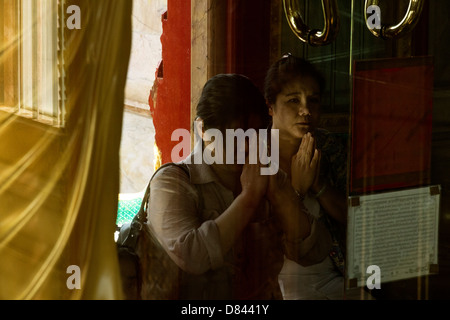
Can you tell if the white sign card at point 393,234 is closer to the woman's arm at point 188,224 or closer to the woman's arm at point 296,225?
the woman's arm at point 296,225

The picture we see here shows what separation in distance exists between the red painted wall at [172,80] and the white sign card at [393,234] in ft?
1.14

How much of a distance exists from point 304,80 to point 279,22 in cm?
10

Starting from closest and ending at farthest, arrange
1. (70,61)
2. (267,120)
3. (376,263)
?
1. (70,61)
2. (267,120)
3. (376,263)

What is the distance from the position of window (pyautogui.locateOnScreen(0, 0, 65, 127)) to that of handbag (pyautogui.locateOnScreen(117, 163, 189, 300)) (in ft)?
0.62

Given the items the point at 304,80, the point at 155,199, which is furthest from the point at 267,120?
the point at 155,199

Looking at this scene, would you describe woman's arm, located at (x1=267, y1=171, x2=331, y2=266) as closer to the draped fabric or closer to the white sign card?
the white sign card

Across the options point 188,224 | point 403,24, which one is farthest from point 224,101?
point 403,24

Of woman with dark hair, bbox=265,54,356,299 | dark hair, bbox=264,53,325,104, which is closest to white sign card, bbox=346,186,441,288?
woman with dark hair, bbox=265,54,356,299

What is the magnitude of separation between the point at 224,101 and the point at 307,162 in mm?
186

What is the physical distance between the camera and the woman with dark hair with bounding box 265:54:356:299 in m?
1.18

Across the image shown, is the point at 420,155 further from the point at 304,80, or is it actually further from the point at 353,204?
the point at 304,80

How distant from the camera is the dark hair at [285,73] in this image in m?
1.17

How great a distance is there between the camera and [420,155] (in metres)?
1.32

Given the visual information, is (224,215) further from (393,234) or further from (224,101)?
(393,234)
